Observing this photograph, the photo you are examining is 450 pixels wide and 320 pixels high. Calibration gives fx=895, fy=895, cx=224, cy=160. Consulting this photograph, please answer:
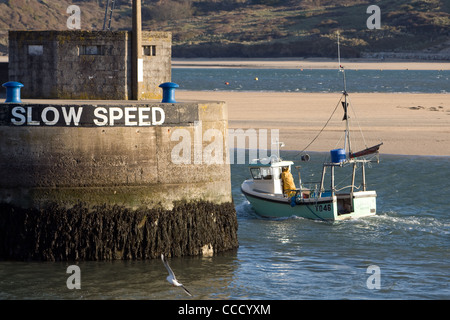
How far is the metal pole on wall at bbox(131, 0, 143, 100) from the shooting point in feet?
75.3

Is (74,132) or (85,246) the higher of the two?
(74,132)

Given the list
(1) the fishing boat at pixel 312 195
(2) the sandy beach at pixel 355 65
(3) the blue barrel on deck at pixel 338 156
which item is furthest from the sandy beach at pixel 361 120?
(2) the sandy beach at pixel 355 65

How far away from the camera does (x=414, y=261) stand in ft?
75.9

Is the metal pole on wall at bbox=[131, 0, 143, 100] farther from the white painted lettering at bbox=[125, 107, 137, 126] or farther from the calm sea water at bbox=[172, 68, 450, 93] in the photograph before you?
the calm sea water at bbox=[172, 68, 450, 93]

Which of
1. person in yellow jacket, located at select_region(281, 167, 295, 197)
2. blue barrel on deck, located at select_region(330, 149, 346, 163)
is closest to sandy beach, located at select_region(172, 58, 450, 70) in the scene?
person in yellow jacket, located at select_region(281, 167, 295, 197)

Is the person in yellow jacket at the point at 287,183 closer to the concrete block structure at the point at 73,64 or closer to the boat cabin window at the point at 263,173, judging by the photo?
the boat cabin window at the point at 263,173

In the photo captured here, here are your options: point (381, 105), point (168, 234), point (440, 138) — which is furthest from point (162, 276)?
point (381, 105)

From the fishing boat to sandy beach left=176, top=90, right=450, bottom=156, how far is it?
22.7 feet

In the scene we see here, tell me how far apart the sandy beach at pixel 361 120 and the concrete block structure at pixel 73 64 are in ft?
40.5

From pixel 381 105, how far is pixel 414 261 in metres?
39.3

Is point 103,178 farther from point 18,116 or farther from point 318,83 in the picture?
point 318,83
